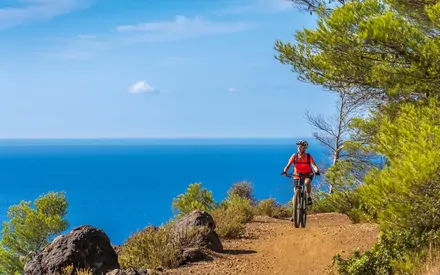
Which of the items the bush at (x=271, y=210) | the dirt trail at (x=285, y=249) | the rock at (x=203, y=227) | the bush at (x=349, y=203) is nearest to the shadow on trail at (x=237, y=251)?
the dirt trail at (x=285, y=249)

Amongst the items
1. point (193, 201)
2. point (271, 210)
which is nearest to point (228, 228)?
point (193, 201)

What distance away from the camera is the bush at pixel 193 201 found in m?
16.6

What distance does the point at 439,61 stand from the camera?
8.94 metres

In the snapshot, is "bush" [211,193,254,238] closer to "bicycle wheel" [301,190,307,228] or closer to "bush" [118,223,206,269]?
"bicycle wheel" [301,190,307,228]

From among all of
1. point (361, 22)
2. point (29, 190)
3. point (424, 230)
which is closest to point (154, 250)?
point (424, 230)

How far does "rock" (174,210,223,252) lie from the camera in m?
11.1

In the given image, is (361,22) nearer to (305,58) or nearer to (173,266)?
(305,58)

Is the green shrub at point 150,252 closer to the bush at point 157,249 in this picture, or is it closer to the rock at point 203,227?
the bush at point 157,249

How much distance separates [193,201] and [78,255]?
24.8ft

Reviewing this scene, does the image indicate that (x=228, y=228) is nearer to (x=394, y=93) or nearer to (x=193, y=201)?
(x=193, y=201)

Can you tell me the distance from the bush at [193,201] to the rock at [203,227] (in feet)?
14.3

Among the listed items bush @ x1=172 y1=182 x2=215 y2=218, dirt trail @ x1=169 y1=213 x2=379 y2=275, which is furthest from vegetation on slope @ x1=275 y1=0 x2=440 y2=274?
bush @ x1=172 y1=182 x2=215 y2=218

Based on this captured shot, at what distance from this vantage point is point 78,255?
914 cm

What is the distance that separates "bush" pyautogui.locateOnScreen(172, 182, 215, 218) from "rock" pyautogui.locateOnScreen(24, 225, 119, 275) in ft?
22.0
